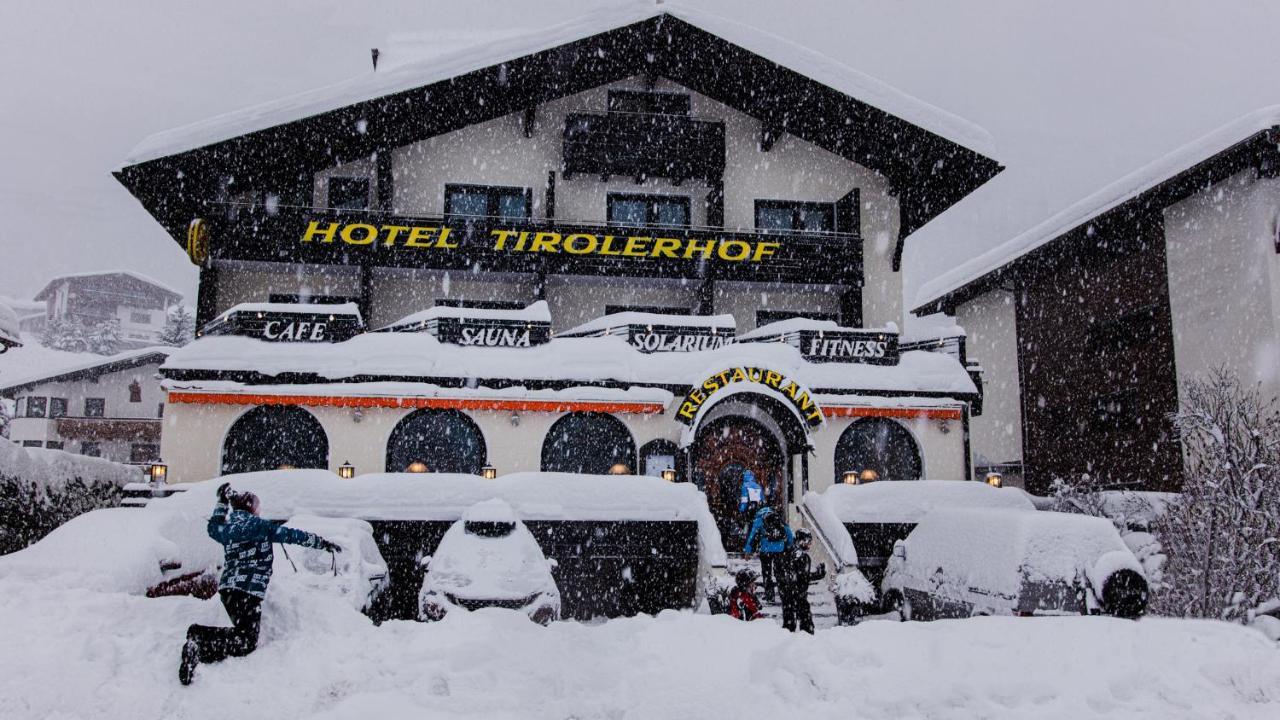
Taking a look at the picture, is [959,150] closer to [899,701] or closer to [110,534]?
[899,701]

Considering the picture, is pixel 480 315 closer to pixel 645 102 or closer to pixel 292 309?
pixel 292 309

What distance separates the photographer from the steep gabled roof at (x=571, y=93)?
17953 millimetres

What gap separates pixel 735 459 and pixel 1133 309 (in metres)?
10.2

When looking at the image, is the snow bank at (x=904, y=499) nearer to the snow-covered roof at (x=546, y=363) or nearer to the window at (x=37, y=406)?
the snow-covered roof at (x=546, y=363)

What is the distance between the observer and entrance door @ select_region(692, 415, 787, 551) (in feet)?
59.3

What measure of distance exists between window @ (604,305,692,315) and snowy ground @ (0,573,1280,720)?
13.1m

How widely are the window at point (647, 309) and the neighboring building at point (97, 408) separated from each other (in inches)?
871

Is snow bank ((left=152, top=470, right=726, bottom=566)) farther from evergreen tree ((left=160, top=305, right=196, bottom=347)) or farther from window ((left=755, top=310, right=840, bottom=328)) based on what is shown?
evergreen tree ((left=160, top=305, right=196, bottom=347))

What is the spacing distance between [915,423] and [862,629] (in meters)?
11.2

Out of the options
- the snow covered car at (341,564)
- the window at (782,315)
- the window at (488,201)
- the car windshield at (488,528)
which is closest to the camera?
the snow covered car at (341,564)

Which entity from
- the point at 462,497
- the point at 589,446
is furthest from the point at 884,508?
the point at 462,497

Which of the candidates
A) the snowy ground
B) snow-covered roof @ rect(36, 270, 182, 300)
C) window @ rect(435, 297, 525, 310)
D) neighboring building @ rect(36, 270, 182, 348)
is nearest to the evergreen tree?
neighboring building @ rect(36, 270, 182, 348)

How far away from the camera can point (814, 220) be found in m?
21.1

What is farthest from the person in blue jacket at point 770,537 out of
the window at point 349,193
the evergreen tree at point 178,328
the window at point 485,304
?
the evergreen tree at point 178,328
